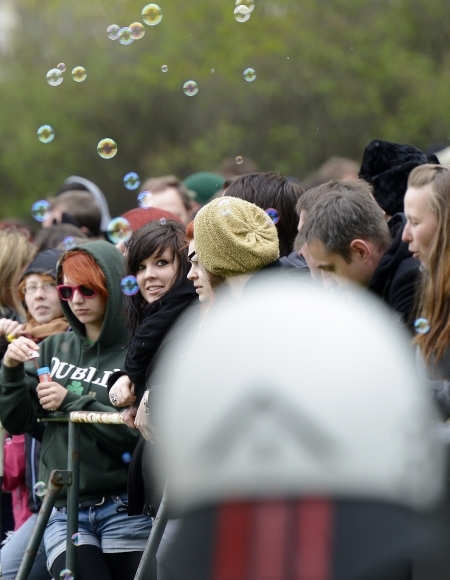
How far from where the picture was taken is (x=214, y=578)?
122 centimetres

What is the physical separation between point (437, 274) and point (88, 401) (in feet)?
5.56

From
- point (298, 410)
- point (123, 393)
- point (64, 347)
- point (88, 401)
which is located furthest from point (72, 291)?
point (298, 410)

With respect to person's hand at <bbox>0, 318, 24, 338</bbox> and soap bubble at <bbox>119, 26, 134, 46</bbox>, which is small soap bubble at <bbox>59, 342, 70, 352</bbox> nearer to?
person's hand at <bbox>0, 318, 24, 338</bbox>

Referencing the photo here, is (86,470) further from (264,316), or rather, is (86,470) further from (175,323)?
(264,316)

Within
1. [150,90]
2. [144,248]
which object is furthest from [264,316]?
[150,90]

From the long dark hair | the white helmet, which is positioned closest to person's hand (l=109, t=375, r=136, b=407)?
the long dark hair

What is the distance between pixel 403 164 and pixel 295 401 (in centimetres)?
303

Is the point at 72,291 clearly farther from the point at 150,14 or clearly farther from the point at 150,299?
the point at 150,14

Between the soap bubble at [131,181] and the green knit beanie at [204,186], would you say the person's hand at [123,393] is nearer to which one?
the soap bubble at [131,181]

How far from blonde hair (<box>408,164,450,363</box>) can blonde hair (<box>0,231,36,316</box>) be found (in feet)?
9.57

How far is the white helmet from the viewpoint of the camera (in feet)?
3.90

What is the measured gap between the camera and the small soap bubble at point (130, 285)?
161 inches

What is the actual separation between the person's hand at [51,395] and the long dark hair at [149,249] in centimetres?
37

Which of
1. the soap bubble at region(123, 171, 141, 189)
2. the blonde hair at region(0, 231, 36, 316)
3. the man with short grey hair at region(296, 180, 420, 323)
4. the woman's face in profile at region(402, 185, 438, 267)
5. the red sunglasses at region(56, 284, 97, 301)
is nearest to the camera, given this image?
the woman's face in profile at region(402, 185, 438, 267)
